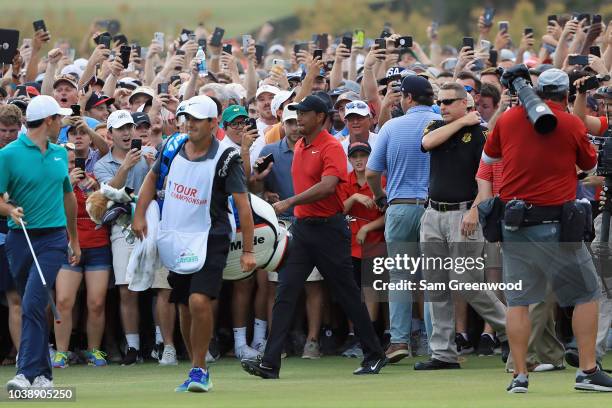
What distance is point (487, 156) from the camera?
11.9 meters

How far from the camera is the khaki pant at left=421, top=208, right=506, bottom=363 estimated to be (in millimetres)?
14086

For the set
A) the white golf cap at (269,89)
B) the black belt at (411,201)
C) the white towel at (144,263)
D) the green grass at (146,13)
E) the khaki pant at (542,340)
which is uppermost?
the green grass at (146,13)

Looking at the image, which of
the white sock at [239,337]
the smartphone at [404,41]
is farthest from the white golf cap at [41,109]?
the smartphone at [404,41]

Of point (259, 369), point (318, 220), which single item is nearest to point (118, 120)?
point (318, 220)

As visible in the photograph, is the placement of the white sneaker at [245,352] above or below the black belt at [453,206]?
below

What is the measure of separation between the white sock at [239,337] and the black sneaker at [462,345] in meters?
2.20

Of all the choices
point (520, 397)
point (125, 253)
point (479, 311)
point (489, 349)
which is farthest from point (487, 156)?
point (125, 253)

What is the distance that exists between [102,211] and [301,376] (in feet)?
8.16

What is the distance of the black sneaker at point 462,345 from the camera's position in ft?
50.9

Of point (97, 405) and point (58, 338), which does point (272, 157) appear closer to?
point (58, 338)

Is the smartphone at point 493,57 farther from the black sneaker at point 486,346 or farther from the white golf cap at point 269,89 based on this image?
the black sneaker at point 486,346

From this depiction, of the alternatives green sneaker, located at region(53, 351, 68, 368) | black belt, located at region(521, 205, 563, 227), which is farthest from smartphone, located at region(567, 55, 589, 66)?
green sneaker, located at region(53, 351, 68, 368)

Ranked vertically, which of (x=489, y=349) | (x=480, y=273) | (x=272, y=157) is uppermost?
(x=272, y=157)

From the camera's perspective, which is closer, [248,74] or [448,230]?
[448,230]
